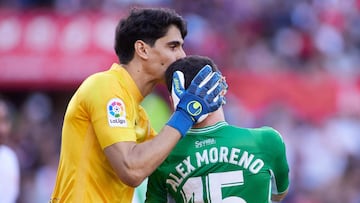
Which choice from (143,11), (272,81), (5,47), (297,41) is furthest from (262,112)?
(143,11)

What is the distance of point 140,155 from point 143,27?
873 mm

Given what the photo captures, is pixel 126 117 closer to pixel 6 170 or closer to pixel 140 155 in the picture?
pixel 140 155

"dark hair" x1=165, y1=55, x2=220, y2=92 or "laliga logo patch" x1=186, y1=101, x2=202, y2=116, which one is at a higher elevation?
"dark hair" x1=165, y1=55, x2=220, y2=92

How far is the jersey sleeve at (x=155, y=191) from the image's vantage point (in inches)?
250

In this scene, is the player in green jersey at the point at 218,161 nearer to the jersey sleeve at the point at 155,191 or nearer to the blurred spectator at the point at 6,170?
the jersey sleeve at the point at 155,191

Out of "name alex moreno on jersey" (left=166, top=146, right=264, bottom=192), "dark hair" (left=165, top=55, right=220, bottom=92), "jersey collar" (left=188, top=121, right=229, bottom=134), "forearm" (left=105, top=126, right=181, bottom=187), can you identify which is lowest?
"name alex moreno on jersey" (left=166, top=146, right=264, bottom=192)

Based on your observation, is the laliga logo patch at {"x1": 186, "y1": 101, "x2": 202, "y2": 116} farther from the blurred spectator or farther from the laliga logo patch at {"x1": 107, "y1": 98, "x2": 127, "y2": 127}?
the blurred spectator

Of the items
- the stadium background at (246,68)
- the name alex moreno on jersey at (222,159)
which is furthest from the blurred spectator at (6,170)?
the stadium background at (246,68)

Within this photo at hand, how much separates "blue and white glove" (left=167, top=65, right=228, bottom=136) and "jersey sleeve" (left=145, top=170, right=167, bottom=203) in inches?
16.2

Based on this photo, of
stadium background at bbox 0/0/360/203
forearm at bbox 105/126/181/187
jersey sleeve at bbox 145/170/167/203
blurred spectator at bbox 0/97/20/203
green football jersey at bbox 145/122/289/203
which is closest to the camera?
forearm at bbox 105/126/181/187

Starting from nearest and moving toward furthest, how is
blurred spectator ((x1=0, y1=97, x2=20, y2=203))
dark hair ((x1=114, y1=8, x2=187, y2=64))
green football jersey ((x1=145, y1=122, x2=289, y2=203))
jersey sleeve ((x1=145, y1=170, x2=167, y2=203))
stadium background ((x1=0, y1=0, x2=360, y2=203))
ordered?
green football jersey ((x1=145, y1=122, x2=289, y2=203)) < jersey sleeve ((x1=145, y1=170, x2=167, y2=203)) < dark hair ((x1=114, y1=8, x2=187, y2=64)) < blurred spectator ((x1=0, y1=97, x2=20, y2=203)) < stadium background ((x1=0, y1=0, x2=360, y2=203))

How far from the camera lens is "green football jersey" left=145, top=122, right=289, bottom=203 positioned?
615 centimetres

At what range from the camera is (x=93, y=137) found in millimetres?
6297

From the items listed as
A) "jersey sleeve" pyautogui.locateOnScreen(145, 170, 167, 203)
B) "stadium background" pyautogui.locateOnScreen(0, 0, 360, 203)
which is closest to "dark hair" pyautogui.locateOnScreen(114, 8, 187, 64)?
"jersey sleeve" pyautogui.locateOnScreen(145, 170, 167, 203)
